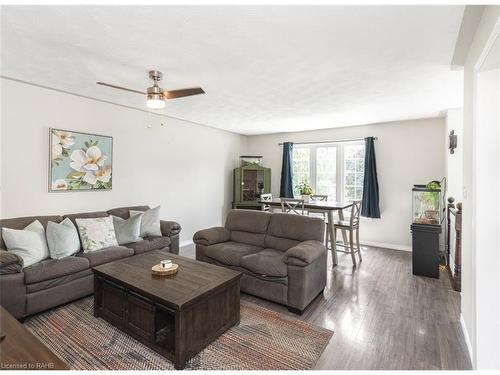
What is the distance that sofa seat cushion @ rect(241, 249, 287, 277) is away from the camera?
2.76 meters

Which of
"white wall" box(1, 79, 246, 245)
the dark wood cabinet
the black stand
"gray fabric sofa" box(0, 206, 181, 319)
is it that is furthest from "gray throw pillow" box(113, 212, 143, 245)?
the black stand

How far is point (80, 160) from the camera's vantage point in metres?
3.67

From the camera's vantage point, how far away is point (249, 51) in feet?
7.65

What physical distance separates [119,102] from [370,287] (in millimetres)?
4407

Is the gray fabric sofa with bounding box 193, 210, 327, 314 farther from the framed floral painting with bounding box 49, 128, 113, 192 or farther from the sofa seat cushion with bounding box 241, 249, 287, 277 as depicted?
the framed floral painting with bounding box 49, 128, 113, 192

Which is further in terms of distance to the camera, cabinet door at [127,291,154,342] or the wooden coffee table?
cabinet door at [127,291,154,342]

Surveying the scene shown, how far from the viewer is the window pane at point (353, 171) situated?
18.2 feet

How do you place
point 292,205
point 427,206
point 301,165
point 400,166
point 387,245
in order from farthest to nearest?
point 301,165, point 387,245, point 400,166, point 292,205, point 427,206

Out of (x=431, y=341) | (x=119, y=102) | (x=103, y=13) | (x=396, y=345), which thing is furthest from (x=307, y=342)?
(x=119, y=102)

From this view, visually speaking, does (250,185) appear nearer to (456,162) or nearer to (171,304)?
(456,162)

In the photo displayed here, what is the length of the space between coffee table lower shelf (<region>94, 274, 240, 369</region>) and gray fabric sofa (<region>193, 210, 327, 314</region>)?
1.76 ft


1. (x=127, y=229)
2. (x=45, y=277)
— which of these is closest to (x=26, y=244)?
(x=45, y=277)

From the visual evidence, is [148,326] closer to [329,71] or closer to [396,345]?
[396,345]

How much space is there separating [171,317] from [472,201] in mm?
2539
